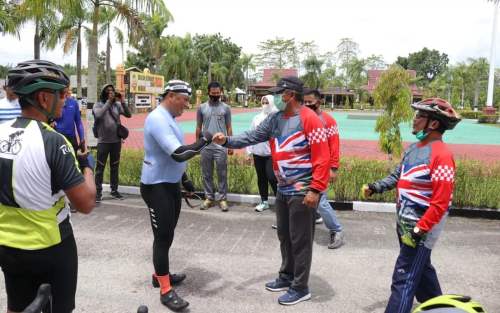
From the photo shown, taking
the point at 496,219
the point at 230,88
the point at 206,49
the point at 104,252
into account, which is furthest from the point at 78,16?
the point at 230,88

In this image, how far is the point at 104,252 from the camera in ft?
16.3

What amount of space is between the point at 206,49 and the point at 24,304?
63.9 meters

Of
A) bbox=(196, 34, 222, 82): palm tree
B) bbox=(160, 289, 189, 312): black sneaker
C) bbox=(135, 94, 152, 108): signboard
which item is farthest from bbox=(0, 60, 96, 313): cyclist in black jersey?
bbox=(196, 34, 222, 82): palm tree

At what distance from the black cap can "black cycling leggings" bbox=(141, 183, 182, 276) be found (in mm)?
1201

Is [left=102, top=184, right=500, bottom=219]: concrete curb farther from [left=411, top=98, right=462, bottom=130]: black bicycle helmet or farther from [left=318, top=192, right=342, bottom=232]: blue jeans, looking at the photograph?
[left=411, top=98, right=462, bottom=130]: black bicycle helmet

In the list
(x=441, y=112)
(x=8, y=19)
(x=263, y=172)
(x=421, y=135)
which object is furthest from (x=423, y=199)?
(x=8, y=19)

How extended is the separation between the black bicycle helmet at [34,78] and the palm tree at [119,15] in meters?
8.90

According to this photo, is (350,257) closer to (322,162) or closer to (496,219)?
(322,162)

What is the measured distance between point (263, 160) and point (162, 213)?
3.34 meters

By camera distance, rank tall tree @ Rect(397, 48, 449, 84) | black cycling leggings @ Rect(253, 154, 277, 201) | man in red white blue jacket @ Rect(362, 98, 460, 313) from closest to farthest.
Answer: man in red white blue jacket @ Rect(362, 98, 460, 313), black cycling leggings @ Rect(253, 154, 277, 201), tall tree @ Rect(397, 48, 449, 84)

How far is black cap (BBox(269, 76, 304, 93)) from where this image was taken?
3.72 m

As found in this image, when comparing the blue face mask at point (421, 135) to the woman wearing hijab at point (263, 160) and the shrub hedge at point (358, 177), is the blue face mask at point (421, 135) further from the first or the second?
the shrub hedge at point (358, 177)

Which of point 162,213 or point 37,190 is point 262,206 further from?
point 37,190

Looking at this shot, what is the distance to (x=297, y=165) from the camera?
3.69 m
